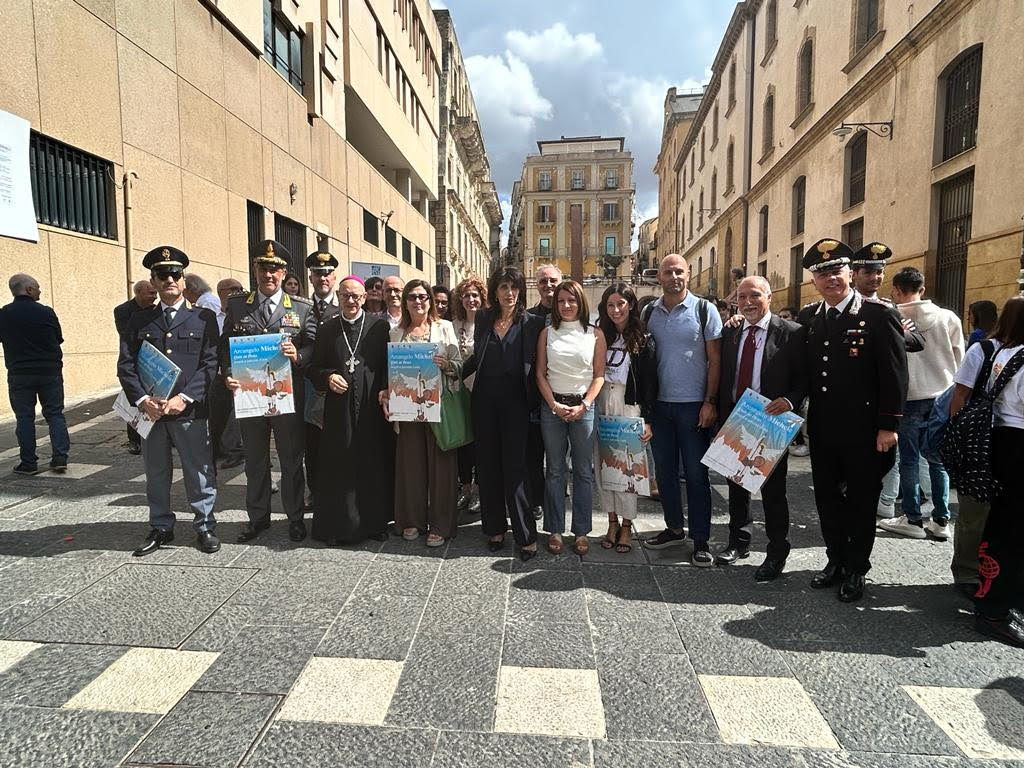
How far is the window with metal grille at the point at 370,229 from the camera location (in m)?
22.1

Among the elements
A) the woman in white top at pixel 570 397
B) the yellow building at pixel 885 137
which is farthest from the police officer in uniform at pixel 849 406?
the yellow building at pixel 885 137

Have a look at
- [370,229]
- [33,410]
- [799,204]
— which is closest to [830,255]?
[33,410]

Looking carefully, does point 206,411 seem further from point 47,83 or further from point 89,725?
point 47,83

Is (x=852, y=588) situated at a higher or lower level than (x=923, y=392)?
lower

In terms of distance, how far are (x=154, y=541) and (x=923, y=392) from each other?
605 cm

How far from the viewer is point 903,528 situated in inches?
188

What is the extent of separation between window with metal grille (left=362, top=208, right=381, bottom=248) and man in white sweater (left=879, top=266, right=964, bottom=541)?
64.6 feet

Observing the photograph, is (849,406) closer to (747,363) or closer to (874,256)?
(747,363)

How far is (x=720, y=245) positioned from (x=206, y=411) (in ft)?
107

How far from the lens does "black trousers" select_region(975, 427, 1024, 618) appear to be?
3.15 m

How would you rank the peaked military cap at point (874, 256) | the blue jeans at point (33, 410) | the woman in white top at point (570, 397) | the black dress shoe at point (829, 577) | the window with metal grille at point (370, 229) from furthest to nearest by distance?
the window with metal grille at point (370, 229)
the blue jeans at point (33, 410)
the peaked military cap at point (874, 256)
the woman in white top at point (570, 397)
the black dress shoe at point (829, 577)

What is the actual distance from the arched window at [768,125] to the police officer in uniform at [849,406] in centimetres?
2316

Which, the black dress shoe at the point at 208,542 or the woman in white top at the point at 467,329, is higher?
the woman in white top at the point at 467,329

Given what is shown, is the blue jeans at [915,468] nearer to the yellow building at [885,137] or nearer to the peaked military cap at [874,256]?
the peaked military cap at [874,256]
